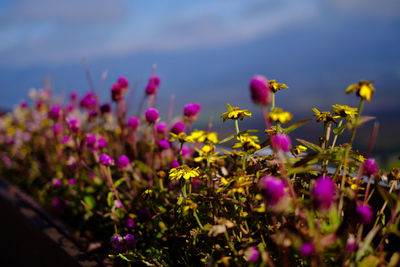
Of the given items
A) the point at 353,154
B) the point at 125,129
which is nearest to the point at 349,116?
the point at 353,154

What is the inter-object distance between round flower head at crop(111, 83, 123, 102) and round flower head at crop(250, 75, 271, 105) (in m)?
0.96

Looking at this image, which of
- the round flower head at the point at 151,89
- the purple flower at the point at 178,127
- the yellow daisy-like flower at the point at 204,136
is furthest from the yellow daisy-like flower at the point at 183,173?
the round flower head at the point at 151,89

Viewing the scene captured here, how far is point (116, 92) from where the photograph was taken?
1.42 meters

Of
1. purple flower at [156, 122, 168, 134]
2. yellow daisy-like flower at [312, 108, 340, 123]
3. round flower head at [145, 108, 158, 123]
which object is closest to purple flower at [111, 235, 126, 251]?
round flower head at [145, 108, 158, 123]

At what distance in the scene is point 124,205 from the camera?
4.29ft

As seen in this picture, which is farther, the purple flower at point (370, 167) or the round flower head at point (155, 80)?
the round flower head at point (155, 80)

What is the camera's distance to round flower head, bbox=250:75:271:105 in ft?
1.81

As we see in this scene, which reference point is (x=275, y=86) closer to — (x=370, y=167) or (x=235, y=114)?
(x=235, y=114)

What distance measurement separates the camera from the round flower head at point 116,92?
141cm

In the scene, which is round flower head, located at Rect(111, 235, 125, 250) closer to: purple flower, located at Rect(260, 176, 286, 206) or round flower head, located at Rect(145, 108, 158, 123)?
round flower head, located at Rect(145, 108, 158, 123)

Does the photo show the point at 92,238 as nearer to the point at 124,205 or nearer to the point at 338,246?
the point at 124,205

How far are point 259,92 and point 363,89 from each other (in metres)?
0.21

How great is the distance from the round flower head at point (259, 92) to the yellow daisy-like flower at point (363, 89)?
0.18 metres

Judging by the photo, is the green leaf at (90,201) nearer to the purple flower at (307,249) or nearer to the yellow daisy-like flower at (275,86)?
the yellow daisy-like flower at (275,86)
